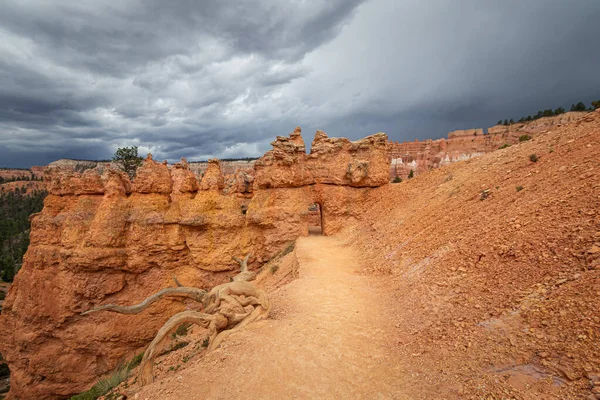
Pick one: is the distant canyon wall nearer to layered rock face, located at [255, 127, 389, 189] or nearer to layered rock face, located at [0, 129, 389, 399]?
layered rock face, located at [255, 127, 389, 189]

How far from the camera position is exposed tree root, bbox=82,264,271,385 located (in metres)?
5.00

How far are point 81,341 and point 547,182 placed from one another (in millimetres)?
21969

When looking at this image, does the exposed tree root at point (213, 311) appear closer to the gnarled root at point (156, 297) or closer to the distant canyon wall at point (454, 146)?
the gnarled root at point (156, 297)

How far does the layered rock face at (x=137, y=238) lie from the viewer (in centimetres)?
1493

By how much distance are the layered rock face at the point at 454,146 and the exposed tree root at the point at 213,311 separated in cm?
4519

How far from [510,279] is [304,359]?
13.9ft

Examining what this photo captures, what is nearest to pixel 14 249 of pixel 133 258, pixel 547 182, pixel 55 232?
pixel 55 232

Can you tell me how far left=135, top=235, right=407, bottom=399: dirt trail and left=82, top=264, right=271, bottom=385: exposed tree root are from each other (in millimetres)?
365

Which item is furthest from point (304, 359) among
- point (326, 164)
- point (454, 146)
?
point (454, 146)

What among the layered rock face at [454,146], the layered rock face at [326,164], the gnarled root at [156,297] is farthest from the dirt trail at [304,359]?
the layered rock face at [454,146]

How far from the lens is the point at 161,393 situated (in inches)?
167

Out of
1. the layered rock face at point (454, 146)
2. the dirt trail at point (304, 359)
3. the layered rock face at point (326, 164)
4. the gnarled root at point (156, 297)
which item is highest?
the layered rock face at point (454, 146)

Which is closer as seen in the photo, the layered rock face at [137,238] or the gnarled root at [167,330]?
the gnarled root at [167,330]

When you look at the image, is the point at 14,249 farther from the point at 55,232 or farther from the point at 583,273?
the point at 583,273
